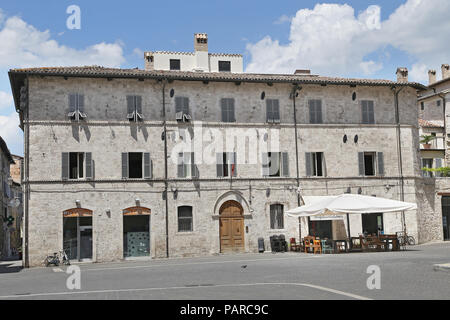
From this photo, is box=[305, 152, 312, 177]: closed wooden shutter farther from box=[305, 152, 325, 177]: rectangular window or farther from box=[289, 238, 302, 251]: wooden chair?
box=[289, 238, 302, 251]: wooden chair

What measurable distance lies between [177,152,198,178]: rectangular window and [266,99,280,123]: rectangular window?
5.06 meters

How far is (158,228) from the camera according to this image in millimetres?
29625

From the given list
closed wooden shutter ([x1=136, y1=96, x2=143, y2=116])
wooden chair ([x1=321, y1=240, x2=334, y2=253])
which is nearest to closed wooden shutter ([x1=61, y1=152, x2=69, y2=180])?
closed wooden shutter ([x1=136, y1=96, x2=143, y2=116])

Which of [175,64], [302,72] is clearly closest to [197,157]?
[302,72]

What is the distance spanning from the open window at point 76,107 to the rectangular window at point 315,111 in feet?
42.2

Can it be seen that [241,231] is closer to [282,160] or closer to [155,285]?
[282,160]

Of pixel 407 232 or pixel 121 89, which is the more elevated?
pixel 121 89

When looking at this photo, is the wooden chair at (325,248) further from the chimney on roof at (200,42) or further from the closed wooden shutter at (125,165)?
the chimney on roof at (200,42)

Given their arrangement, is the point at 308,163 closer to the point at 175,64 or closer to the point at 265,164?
the point at 265,164

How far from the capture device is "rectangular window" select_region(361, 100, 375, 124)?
33250 millimetres

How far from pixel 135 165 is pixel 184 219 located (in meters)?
3.96

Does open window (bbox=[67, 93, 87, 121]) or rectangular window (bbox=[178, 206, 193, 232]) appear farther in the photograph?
rectangular window (bbox=[178, 206, 193, 232])

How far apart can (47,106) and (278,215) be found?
13.9 m
